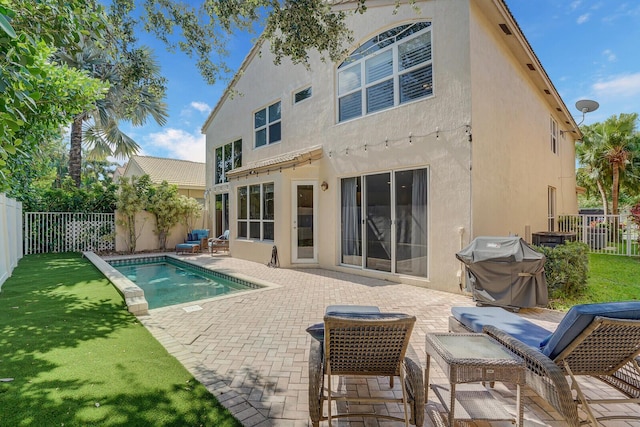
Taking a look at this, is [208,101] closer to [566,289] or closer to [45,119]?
[45,119]

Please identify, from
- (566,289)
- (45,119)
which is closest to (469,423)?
(566,289)

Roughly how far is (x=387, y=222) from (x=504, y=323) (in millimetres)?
5245

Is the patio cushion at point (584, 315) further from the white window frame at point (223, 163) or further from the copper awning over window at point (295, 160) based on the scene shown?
the white window frame at point (223, 163)

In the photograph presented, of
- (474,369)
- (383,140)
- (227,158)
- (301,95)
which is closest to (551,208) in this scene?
(383,140)

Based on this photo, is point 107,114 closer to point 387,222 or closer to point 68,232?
point 68,232

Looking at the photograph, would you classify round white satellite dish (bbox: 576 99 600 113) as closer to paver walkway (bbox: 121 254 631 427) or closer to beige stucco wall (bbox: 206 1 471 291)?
beige stucco wall (bbox: 206 1 471 291)

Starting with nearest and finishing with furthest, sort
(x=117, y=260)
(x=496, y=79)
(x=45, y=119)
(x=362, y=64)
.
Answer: (x=45, y=119)
(x=496, y=79)
(x=362, y=64)
(x=117, y=260)

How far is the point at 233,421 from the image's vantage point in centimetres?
290

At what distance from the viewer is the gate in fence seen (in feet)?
48.2

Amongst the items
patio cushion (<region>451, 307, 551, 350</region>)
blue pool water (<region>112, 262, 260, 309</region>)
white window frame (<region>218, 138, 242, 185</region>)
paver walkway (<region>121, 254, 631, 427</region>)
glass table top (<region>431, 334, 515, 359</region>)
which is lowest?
blue pool water (<region>112, 262, 260, 309</region>)

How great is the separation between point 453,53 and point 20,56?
848cm

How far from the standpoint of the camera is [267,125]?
1412 cm

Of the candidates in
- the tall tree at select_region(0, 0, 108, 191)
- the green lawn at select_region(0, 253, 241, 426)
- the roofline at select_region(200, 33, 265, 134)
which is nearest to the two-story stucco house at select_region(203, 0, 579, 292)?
the roofline at select_region(200, 33, 265, 134)

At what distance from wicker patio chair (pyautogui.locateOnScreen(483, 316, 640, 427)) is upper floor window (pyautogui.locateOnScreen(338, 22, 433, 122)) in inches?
280
